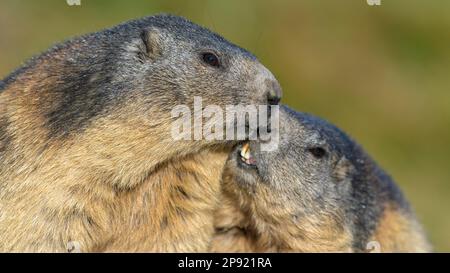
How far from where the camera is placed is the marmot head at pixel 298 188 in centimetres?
889

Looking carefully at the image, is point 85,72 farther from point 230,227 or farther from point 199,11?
point 199,11

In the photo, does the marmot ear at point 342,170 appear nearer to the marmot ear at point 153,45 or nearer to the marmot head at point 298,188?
the marmot head at point 298,188

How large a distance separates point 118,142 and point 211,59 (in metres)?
1.16

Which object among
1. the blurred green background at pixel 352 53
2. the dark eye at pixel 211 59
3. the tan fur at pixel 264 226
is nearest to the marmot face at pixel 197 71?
the dark eye at pixel 211 59

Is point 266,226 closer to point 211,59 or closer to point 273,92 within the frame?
point 273,92

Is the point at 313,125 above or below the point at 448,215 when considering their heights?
below

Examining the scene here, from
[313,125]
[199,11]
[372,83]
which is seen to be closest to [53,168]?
[313,125]

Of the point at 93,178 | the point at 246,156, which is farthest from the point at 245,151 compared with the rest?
the point at 93,178

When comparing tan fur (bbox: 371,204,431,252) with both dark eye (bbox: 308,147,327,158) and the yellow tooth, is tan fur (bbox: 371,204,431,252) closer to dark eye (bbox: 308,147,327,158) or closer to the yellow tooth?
dark eye (bbox: 308,147,327,158)

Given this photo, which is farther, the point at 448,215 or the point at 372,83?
the point at 372,83

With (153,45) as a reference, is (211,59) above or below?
below

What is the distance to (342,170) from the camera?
10.1 meters
